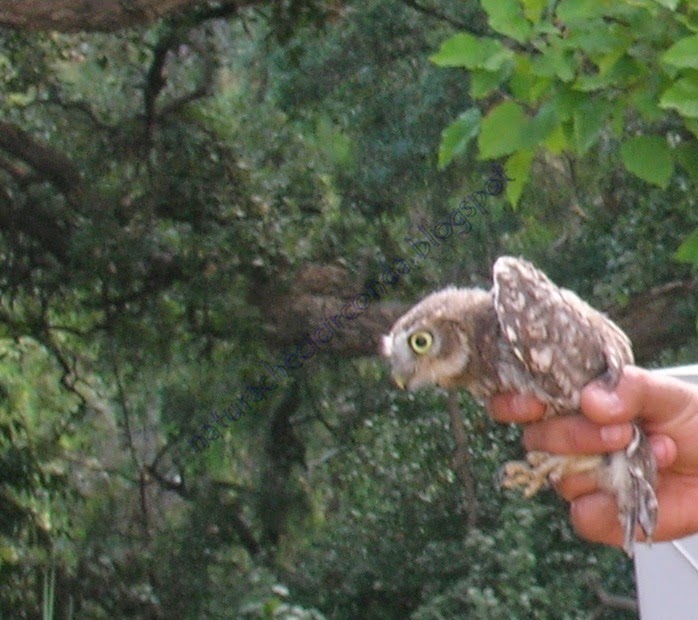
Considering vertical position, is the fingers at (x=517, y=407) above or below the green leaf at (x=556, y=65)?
below

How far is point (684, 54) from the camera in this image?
1.57 m

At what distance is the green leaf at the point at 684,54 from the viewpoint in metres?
1.56

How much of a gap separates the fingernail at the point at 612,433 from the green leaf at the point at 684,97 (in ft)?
1.53

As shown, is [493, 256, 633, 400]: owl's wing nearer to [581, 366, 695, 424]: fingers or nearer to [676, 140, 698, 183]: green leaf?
[581, 366, 695, 424]: fingers

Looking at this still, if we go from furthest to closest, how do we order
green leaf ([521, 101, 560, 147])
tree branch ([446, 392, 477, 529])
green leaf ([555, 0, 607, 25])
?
tree branch ([446, 392, 477, 529]) < green leaf ([521, 101, 560, 147]) < green leaf ([555, 0, 607, 25])

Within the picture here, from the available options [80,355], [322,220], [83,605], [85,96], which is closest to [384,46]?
[322,220]

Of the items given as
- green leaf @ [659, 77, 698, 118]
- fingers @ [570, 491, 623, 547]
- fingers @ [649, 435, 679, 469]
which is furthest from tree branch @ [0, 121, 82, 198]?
green leaf @ [659, 77, 698, 118]

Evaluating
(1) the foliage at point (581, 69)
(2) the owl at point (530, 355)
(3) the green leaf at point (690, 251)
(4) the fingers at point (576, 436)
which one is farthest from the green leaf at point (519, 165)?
(4) the fingers at point (576, 436)

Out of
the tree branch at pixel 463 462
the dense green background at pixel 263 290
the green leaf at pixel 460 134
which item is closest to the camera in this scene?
the green leaf at pixel 460 134

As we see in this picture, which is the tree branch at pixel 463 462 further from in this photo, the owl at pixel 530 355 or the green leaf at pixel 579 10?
the green leaf at pixel 579 10

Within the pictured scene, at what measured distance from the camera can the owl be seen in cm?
177

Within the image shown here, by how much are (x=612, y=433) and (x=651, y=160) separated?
400 mm

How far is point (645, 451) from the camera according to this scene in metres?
1.89

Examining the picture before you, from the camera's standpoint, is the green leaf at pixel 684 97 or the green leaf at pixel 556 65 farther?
the green leaf at pixel 556 65
